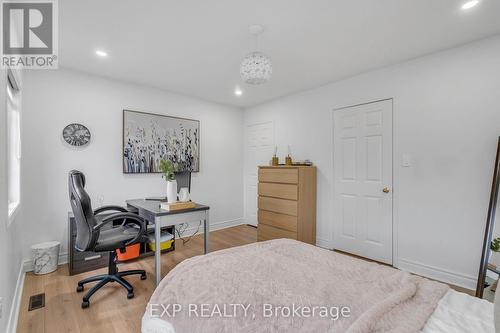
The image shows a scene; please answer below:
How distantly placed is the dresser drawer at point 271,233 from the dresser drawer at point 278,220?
1.9 inches

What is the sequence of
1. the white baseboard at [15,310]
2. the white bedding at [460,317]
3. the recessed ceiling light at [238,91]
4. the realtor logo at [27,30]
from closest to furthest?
the white bedding at [460,317]
the white baseboard at [15,310]
the realtor logo at [27,30]
the recessed ceiling light at [238,91]

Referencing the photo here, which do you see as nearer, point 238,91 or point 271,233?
point 271,233

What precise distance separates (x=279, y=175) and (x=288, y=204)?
1.48 ft

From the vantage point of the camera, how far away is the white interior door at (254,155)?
4.48 meters

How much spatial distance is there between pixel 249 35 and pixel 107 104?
7.42 ft

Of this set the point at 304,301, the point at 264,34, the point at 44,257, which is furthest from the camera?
the point at 44,257

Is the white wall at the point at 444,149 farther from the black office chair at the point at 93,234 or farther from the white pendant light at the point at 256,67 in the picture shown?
the black office chair at the point at 93,234

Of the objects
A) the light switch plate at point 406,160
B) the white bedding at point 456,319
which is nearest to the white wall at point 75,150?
the white bedding at point 456,319

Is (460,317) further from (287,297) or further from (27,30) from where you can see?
(27,30)

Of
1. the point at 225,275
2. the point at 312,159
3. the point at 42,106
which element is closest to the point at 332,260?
the point at 225,275

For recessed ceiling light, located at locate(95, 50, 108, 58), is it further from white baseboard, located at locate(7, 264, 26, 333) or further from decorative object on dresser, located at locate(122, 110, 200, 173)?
white baseboard, located at locate(7, 264, 26, 333)

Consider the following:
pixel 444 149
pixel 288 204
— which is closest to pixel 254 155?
pixel 288 204

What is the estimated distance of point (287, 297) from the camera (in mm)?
1086

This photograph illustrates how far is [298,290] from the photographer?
115 centimetres
